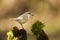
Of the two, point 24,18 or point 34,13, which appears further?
point 34,13

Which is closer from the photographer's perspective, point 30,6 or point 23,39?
point 23,39

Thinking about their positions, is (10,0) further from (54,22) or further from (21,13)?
(54,22)

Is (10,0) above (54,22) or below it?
above

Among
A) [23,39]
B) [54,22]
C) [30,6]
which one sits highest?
[30,6]

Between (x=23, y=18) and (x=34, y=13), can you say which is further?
(x=34, y=13)

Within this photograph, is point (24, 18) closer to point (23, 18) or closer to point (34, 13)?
point (23, 18)

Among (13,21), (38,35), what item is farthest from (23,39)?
(13,21)

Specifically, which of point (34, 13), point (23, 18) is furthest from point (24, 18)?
point (34, 13)
